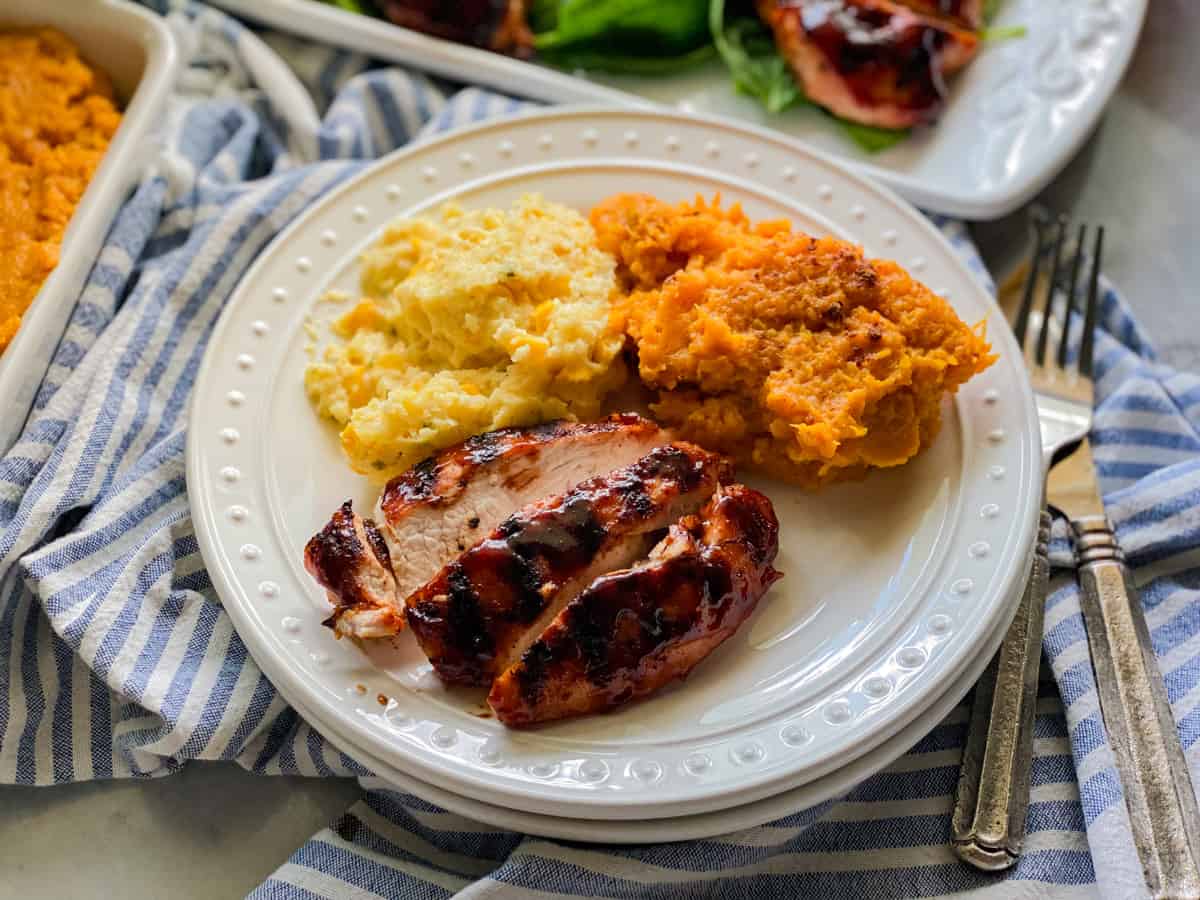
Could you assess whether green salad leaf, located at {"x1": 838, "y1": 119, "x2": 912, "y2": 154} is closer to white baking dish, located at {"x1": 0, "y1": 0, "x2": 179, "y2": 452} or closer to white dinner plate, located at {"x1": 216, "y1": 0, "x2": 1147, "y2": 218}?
white dinner plate, located at {"x1": 216, "y1": 0, "x2": 1147, "y2": 218}

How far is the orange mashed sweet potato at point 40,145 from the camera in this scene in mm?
3516

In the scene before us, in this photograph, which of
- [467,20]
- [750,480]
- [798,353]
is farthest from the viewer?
[467,20]

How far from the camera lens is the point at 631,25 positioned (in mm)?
4637

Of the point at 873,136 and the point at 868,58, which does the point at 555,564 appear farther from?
the point at 868,58

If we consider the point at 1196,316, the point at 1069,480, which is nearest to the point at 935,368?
the point at 1069,480

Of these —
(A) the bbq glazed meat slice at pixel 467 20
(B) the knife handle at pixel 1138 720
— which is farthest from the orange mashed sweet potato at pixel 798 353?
(A) the bbq glazed meat slice at pixel 467 20

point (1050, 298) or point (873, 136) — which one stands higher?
point (873, 136)

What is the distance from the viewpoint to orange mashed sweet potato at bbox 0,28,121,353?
3.52 metres

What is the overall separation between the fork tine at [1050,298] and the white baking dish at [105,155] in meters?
3.03

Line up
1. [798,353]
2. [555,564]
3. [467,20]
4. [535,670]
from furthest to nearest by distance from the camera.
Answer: [467,20] → [798,353] → [555,564] → [535,670]

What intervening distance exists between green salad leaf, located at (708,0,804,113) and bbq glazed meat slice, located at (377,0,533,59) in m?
0.79

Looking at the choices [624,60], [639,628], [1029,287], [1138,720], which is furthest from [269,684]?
[624,60]

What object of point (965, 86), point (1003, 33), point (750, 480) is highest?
point (1003, 33)

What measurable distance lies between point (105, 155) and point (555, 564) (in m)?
2.17
